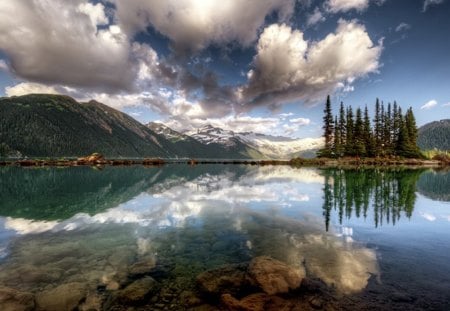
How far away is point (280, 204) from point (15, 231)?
71.5 ft

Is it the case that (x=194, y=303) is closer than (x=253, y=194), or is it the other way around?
(x=194, y=303)

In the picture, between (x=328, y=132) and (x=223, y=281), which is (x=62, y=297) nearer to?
(x=223, y=281)

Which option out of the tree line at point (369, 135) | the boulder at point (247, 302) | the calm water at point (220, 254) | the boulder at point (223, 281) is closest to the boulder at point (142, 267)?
the calm water at point (220, 254)

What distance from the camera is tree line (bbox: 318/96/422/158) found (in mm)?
110062

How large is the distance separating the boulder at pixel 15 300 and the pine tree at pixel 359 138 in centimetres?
11623

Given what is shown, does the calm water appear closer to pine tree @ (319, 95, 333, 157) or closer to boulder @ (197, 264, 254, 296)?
boulder @ (197, 264, 254, 296)

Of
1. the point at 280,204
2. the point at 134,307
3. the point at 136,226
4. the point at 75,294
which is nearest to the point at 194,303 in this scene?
the point at 134,307

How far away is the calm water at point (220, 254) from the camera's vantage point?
9133mm

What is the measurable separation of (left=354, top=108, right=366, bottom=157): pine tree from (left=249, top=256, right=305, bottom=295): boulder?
4333 inches

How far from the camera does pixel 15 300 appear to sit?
8.73 metres

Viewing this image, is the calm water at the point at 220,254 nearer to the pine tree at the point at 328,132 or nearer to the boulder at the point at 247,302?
the boulder at the point at 247,302

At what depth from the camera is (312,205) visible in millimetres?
26688

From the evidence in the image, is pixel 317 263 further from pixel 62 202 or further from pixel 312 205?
pixel 62 202

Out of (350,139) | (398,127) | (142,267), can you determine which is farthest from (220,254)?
(398,127)
